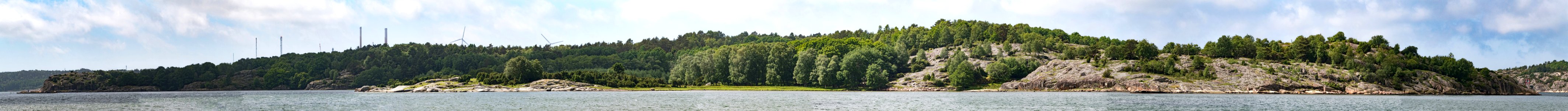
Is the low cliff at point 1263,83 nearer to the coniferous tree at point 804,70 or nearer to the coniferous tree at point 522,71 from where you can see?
the coniferous tree at point 804,70

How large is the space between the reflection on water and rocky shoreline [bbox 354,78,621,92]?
25.1 m

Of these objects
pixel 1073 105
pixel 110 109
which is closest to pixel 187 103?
pixel 110 109

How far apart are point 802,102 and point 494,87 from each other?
88.0 metres

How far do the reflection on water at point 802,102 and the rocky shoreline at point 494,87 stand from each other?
25135mm

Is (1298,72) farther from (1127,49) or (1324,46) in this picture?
(1127,49)

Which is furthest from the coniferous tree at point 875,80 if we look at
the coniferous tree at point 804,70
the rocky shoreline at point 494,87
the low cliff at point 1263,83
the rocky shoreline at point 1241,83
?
the rocky shoreline at point 494,87

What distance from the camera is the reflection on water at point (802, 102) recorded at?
8500cm

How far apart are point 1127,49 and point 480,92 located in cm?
12097

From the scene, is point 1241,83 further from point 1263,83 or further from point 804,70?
point 804,70

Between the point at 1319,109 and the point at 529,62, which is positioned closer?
the point at 1319,109

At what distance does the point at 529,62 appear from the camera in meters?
190

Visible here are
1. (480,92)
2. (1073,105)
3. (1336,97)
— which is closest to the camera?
(1073,105)

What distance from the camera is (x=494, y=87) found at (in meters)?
171

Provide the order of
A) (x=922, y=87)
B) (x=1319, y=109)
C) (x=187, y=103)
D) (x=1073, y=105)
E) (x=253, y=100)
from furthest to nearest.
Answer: (x=922, y=87) < (x=253, y=100) < (x=187, y=103) < (x=1073, y=105) < (x=1319, y=109)
